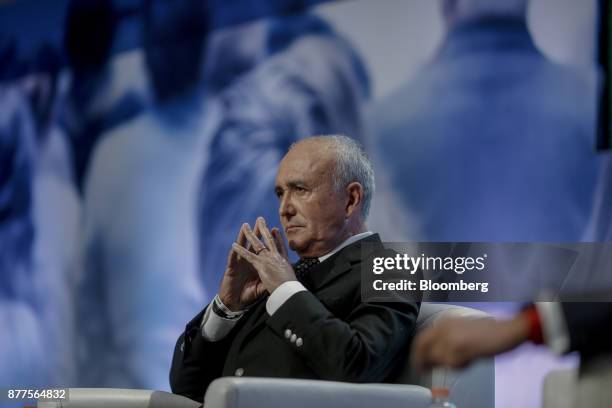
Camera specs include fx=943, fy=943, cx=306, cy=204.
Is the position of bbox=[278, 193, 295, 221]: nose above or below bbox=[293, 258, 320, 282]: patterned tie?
above

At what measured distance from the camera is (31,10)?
18.6ft

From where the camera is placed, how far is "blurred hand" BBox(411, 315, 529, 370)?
932 mm

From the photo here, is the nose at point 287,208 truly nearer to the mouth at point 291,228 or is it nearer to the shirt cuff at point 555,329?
the mouth at point 291,228

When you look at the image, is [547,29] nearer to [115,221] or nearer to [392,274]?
[392,274]

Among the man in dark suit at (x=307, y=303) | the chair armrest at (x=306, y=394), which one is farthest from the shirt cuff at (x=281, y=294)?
the chair armrest at (x=306, y=394)

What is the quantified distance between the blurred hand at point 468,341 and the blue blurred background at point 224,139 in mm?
2984

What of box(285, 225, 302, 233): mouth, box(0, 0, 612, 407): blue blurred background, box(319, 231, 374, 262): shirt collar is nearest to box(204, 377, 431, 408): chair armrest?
box(319, 231, 374, 262): shirt collar

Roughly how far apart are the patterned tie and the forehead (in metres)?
0.23

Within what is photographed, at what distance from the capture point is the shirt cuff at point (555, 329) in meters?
0.93

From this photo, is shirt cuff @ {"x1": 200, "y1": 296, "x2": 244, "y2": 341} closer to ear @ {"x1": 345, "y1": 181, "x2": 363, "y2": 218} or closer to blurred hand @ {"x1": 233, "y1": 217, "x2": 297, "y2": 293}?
blurred hand @ {"x1": 233, "y1": 217, "x2": 297, "y2": 293}

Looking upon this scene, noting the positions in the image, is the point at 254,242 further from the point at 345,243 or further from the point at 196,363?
the point at 196,363

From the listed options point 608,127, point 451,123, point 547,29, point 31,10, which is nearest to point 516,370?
point 451,123

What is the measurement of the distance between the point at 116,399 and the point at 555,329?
6.01ft

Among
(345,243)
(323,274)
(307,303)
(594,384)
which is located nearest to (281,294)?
(307,303)
